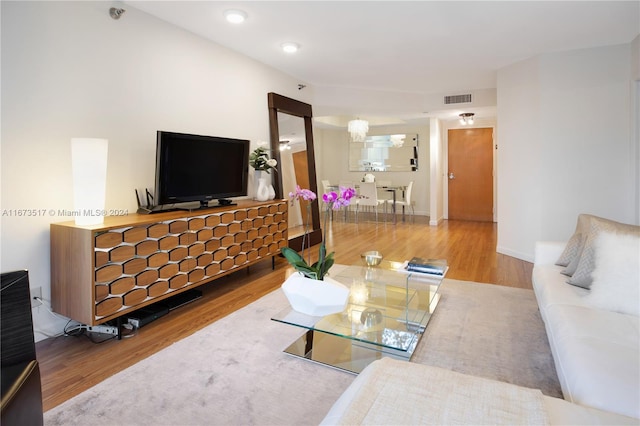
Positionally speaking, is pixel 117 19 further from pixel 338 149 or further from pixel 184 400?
pixel 338 149

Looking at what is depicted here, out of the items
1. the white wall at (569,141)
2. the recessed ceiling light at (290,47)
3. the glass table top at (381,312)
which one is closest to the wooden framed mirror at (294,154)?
the recessed ceiling light at (290,47)

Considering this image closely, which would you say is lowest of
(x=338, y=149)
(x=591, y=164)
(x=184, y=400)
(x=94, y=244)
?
(x=184, y=400)

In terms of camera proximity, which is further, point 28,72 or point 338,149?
point 338,149

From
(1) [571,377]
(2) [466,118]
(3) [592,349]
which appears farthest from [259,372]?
(2) [466,118]

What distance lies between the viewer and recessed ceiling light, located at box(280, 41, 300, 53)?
12.6 feet

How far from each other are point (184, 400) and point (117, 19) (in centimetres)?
282

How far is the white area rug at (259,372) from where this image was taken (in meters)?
1.64

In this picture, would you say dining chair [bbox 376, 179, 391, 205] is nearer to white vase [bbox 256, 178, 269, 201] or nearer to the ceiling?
the ceiling

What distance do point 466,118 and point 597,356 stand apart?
665 centimetres

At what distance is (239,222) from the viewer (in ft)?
11.4

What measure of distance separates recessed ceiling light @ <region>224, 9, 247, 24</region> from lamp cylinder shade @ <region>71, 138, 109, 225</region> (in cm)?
155

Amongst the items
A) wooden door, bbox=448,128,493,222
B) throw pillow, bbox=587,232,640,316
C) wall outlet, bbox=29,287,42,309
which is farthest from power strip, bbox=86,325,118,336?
wooden door, bbox=448,128,493,222

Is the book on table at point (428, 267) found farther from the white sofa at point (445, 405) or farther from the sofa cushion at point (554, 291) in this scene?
the white sofa at point (445, 405)

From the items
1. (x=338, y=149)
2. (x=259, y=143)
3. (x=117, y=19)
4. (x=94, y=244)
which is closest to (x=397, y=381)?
(x=94, y=244)
